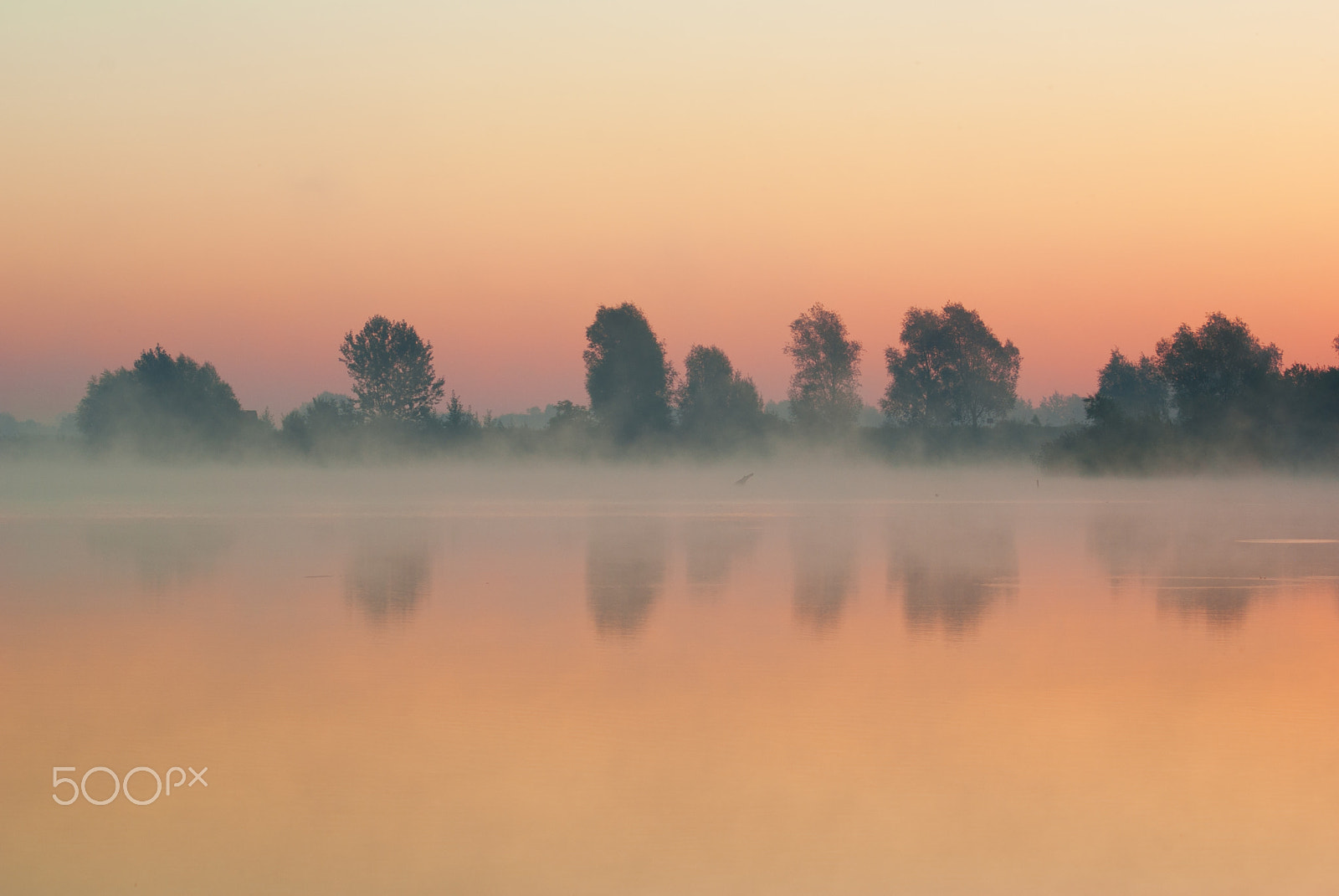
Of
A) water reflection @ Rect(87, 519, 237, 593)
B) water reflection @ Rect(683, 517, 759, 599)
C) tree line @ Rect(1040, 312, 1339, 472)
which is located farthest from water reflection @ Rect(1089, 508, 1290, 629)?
tree line @ Rect(1040, 312, 1339, 472)

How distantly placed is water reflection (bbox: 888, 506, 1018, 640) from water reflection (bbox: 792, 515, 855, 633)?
25.6 inches

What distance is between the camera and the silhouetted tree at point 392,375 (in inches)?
3253

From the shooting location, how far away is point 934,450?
7394 centimetres

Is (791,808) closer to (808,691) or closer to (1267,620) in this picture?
(808,691)

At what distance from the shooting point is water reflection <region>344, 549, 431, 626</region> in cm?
1166

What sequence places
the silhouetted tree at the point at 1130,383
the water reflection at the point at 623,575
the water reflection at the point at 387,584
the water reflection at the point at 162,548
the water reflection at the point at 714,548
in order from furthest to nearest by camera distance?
the silhouetted tree at the point at 1130,383, the water reflection at the point at 162,548, the water reflection at the point at 714,548, the water reflection at the point at 387,584, the water reflection at the point at 623,575

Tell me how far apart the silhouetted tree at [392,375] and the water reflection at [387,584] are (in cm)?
6587

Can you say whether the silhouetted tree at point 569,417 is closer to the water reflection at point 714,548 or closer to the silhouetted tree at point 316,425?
the silhouetted tree at point 316,425

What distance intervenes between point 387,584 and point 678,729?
7806 millimetres

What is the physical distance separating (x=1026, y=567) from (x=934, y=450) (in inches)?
2338

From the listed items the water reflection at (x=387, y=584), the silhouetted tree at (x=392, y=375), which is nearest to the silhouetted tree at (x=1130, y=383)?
the silhouetted tree at (x=392, y=375)

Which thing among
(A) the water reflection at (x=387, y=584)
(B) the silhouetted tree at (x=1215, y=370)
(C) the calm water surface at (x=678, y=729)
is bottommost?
(A) the water reflection at (x=387, y=584)

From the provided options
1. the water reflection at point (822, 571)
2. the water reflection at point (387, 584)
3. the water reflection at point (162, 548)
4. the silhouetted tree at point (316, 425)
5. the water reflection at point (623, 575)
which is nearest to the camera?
the water reflection at point (623, 575)

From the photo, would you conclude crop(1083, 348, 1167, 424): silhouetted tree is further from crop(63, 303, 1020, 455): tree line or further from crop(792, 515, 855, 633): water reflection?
crop(792, 515, 855, 633): water reflection
